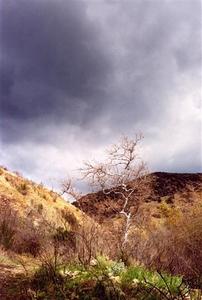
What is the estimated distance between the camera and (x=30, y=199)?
27906mm

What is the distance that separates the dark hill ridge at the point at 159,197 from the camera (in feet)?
78.8

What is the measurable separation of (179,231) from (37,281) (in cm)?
1429

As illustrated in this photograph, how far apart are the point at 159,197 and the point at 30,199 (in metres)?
19.5

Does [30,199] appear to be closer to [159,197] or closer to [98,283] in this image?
[159,197]

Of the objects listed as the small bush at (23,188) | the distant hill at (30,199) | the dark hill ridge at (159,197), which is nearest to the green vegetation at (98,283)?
the dark hill ridge at (159,197)

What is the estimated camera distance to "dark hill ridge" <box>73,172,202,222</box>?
2400 cm

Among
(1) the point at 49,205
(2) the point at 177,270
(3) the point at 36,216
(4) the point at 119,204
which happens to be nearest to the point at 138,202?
(4) the point at 119,204

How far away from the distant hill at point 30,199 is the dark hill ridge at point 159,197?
1.31 meters

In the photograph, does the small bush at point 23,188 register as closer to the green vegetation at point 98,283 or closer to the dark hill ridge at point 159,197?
the dark hill ridge at point 159,197

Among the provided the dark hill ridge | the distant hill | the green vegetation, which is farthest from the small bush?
the green vegetation

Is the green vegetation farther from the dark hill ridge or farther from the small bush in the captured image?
the small bush

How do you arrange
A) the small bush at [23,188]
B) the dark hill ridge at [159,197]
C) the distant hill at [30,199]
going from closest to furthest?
the dark hill ridge at [159,197] → the distant hill at [30,199] → the small bush at [23,188]

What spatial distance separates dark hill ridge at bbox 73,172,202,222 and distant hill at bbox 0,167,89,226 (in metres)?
1.31

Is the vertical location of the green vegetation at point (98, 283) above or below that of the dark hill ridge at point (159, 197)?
below
